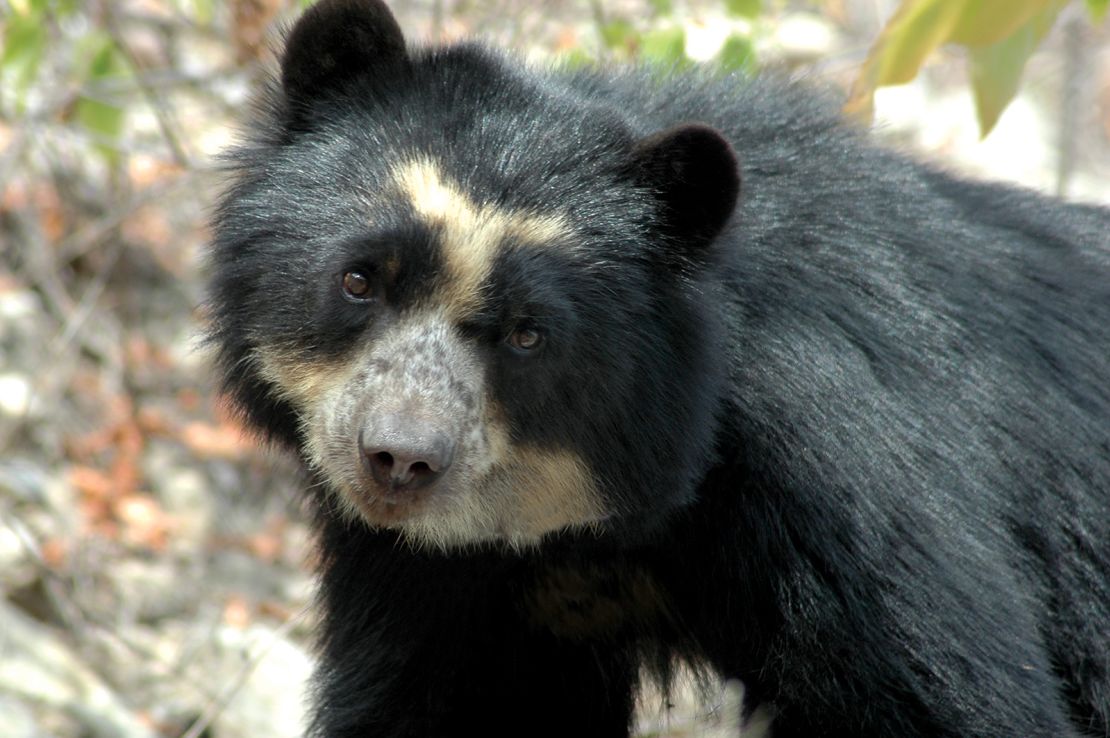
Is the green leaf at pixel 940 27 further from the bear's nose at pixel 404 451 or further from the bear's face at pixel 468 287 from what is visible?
the bear's nose at pixel 404 451

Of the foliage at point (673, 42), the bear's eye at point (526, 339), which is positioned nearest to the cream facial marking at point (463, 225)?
the bear's eye at point (526, 339)

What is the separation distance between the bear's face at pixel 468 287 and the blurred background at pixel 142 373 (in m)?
1.84

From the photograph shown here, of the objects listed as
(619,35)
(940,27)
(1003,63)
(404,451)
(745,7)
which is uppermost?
(940,27)

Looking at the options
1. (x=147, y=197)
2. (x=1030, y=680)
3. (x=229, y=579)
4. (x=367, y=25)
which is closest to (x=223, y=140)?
(x=147, y=197)

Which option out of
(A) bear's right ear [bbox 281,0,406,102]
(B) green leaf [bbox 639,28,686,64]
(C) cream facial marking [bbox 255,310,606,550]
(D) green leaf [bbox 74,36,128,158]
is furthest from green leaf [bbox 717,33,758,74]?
(D) green leaf [bbox 74,36,128,158]

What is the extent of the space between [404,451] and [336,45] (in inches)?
53.7

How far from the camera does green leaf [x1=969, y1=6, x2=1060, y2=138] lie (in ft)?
8.93

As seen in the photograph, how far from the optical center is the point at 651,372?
4.34m

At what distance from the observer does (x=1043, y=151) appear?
16812 millimetres

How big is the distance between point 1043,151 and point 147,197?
35.5ft

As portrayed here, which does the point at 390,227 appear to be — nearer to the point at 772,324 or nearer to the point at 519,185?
the point at 519,185

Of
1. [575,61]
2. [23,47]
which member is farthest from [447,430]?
[23,47]

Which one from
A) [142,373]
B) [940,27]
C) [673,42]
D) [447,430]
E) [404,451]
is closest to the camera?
[940,27]

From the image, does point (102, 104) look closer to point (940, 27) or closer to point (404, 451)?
point (404, 451)
